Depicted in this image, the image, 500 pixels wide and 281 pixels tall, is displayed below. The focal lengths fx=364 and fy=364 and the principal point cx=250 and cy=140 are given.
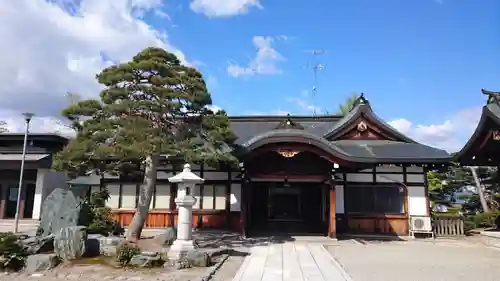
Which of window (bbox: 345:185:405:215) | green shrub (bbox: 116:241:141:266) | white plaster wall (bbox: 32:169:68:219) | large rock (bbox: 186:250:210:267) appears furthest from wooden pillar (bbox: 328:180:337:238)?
white plaster wall (bbox: 32:169:68:219)

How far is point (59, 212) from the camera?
10648 mm

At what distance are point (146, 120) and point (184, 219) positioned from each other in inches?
125

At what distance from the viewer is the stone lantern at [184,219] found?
8941mm

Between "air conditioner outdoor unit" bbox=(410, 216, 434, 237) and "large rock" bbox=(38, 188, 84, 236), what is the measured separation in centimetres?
1296

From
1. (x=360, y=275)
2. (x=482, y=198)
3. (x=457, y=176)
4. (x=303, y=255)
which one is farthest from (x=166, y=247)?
(x=457, y=176)

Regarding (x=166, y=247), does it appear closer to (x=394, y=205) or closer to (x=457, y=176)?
(x=394, y=205)

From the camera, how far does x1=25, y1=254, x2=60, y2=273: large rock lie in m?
8.34

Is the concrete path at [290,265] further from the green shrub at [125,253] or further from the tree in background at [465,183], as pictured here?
the tree in background at [465,183]

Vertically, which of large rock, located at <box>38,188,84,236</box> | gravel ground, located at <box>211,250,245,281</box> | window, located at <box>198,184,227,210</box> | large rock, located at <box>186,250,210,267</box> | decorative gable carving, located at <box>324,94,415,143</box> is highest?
decorative gable carving, located at <box>324,94,415,143</box>

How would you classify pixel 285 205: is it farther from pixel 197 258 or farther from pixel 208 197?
pixel 197 258

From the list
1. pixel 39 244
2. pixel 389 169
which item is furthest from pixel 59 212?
pixel 389 169

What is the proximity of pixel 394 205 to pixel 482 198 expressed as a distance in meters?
9.43

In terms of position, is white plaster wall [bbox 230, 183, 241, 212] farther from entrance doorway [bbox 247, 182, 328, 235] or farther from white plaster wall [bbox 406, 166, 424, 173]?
white plaster wall [bbox 406, 166, 424, 173]

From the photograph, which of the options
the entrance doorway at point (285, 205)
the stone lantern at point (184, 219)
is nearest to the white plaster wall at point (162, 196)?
the entrance doorway at point (285, 205)
